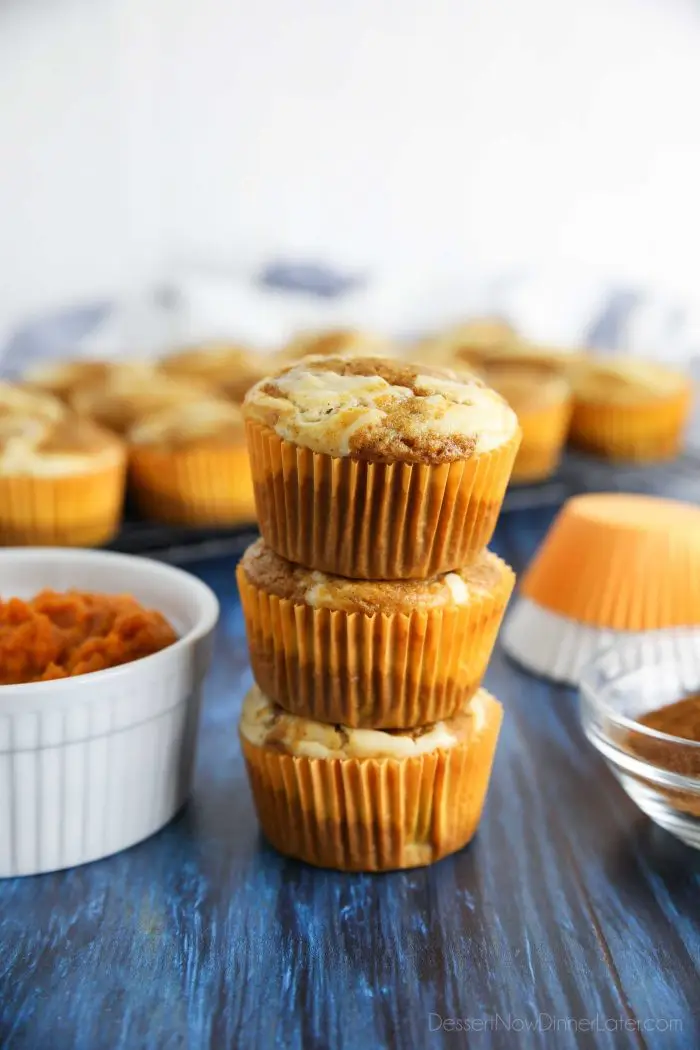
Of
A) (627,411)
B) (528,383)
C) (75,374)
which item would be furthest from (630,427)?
(75,374)

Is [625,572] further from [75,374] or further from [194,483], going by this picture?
[75,374]

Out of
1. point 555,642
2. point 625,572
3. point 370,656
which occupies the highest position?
point 370,656

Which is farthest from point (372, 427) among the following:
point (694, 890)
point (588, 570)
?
point (588, 570)

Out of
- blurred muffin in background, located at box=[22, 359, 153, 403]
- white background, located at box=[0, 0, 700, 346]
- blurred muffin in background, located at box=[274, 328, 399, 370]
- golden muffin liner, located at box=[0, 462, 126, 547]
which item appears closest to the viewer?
golden muffin liner, located at box=[0, 462, 126, 547]

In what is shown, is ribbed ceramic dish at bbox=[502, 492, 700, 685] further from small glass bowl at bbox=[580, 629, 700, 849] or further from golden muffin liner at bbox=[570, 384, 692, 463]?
golden muffin liner at bbox=[570, 384, 692, 463]

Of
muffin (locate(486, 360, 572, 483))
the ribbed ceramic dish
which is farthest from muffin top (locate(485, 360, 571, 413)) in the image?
the ribbed ceramic dish

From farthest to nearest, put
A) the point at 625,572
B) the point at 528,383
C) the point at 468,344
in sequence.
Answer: the point at 468,344, the point at 528,383, the point at 625,572

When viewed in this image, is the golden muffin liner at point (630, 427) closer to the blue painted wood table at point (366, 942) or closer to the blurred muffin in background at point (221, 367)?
the blurred muffin in background at point (221, 367)
